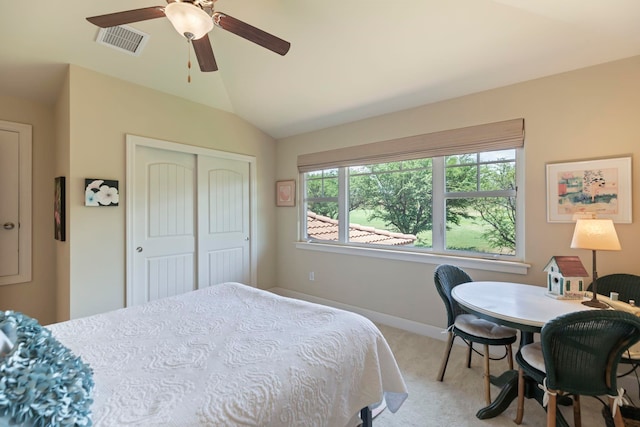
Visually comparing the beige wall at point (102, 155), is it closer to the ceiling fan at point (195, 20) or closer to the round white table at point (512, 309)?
the ceiling fan at point (195, 20)

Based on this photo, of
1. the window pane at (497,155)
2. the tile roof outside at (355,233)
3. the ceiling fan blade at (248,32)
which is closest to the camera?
the ceiling fan blade at (248,32)

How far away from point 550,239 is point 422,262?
107 cm

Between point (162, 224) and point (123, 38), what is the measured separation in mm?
1764

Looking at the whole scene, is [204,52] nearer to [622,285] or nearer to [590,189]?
[590,189]

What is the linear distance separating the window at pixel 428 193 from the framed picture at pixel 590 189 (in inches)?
9.9

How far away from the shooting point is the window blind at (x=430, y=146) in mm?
2469

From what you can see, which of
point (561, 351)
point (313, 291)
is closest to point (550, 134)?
point (561, 351)

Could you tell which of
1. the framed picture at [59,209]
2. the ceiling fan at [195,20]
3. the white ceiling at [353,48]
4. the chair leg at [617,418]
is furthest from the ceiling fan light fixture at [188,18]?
the chair leg at [617,418]

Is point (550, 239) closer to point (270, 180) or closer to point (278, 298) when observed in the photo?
point (278, 298)

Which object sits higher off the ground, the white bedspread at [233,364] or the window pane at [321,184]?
the window pane at [321,184]

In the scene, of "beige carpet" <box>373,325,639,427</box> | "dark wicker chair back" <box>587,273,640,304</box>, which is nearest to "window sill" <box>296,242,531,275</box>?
"dark wicker chair back" <box>587,273,640,304</box>

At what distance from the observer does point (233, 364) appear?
1.13m

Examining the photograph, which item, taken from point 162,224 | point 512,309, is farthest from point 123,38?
point 512,309

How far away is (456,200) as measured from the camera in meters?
2.85
